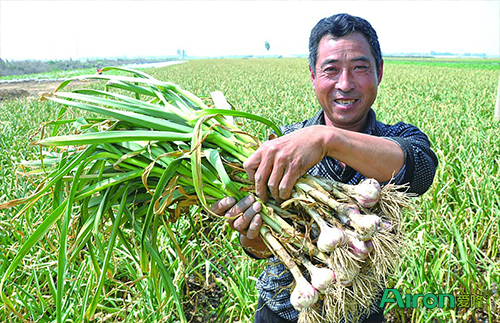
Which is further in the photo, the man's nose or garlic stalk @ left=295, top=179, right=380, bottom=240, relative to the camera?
the man's nose

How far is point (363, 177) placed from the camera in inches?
45.8

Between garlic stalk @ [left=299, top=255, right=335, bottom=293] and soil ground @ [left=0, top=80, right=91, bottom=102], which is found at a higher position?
soil ground @ [left=0, top=80, right=91, bottom=102]

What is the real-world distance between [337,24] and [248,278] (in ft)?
4.40

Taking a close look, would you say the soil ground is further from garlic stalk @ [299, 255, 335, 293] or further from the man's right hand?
garlic stalk @ [299, 255, 335, 293]

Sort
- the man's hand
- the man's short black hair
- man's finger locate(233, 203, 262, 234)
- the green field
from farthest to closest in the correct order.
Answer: the green field, the man's short black hair, man's finger locate(233, 203, 262, 234), the man's hand

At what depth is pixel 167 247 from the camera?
6.98ft

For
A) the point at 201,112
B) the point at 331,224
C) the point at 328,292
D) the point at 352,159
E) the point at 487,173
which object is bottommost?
the point at 487,173

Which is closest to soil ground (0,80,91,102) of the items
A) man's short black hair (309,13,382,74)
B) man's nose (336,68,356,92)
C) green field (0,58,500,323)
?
green field (0,58,500,323)

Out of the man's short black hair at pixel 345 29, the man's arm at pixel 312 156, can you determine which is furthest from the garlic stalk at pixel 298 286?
the man's short black hair at pixel 345 29

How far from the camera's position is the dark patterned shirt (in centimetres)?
103

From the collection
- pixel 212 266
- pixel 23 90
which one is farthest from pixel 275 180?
pixel 23 90

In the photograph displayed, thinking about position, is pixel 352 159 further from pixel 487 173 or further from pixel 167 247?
pixel 487 173

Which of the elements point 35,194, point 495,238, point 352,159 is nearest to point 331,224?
point 352,159

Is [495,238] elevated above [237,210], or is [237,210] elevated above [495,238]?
[237,210]
